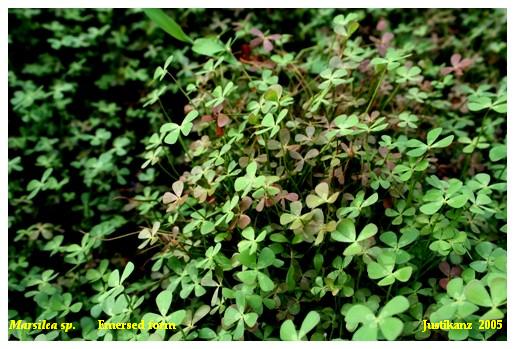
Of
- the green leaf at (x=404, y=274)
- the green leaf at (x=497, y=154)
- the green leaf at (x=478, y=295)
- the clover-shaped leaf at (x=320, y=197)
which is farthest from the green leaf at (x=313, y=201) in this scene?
the green leaf at (x=497, y=154)

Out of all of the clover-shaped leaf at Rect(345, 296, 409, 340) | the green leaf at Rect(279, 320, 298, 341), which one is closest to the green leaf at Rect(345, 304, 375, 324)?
the clover-shaped leaf at Rect(345, 296, 409, 340)

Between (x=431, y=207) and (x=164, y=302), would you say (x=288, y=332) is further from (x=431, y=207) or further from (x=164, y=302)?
(x=431, y=207)

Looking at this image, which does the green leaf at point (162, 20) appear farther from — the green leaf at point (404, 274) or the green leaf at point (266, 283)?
the green leaf at point (404, 274)

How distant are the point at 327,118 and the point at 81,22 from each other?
1.41 meters

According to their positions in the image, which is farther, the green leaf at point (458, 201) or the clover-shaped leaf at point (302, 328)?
the green leaf at point (458, 201)

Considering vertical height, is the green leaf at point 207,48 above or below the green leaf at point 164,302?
above

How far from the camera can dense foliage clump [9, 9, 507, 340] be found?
120 centimetres

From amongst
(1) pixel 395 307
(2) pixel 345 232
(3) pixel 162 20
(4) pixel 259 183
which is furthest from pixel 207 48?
(1) pixel 395 307

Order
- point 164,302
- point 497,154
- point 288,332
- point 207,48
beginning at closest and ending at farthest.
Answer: point 288,332, point 164,302, point 497,154, point 207,48

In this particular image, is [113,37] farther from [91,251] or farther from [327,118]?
[327,118]

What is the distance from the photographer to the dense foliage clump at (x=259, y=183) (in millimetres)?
1202

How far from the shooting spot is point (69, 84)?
205 cm

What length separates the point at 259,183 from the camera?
3.97 feet

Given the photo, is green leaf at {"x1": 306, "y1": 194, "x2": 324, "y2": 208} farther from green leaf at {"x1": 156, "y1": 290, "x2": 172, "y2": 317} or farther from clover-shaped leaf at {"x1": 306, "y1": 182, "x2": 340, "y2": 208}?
green leaf at {"x1": 156, "y1": 290, "x2": 172, "y2": 317}
